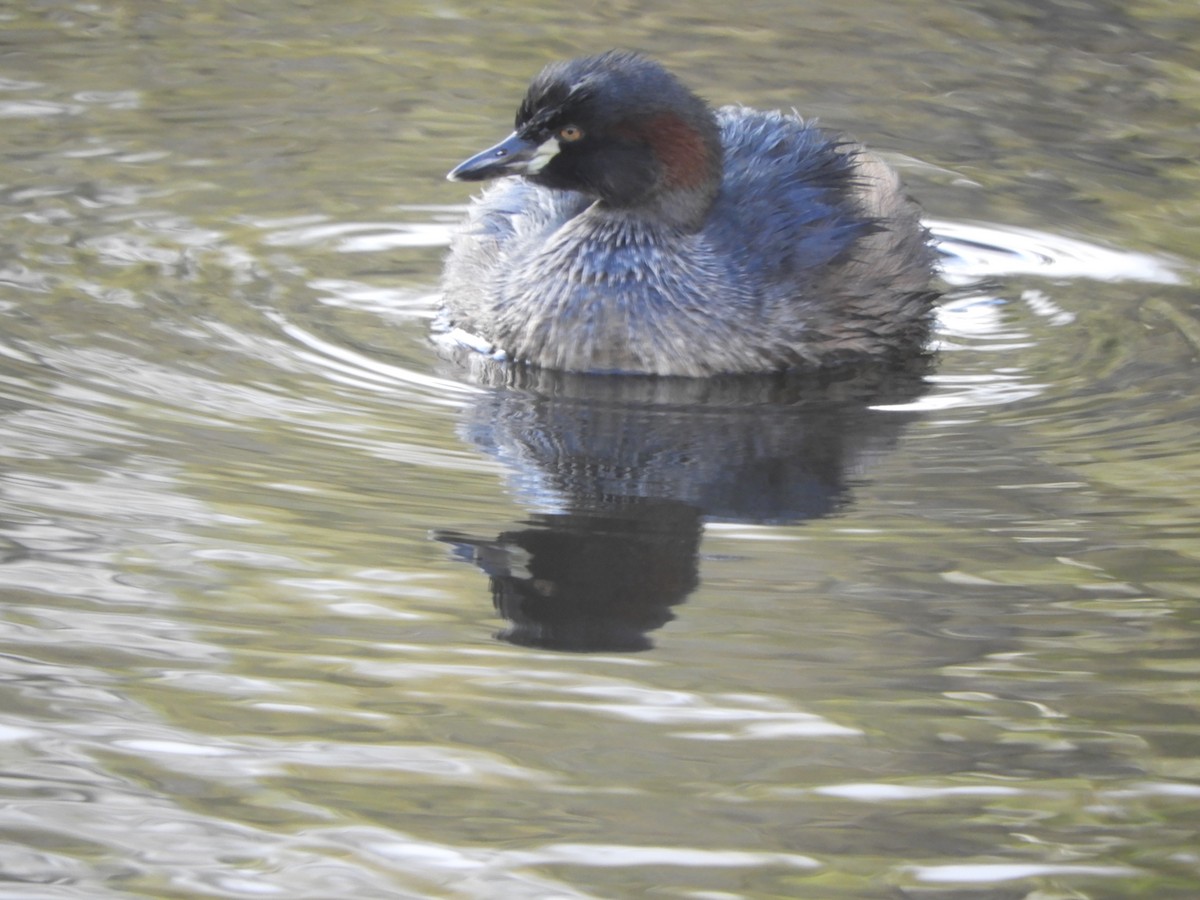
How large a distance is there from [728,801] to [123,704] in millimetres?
1346

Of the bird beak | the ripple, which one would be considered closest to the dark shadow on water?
the bird beak

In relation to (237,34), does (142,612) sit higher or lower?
lower

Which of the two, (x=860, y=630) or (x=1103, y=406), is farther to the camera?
(x=1103, y=406)

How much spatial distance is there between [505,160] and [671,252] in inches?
27.3

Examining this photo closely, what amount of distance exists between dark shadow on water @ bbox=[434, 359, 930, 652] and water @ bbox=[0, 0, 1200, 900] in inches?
0.7

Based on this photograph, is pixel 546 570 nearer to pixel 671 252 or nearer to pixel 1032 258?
pixel 671 252

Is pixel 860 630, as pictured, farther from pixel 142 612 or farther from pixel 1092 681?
pixel 142 612

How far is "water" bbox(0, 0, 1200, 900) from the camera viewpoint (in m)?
4.06


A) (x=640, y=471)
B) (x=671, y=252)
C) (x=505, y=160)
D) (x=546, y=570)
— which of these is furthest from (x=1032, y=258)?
(x=546, y=570)

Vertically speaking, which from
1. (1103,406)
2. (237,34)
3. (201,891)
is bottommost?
(201,891)

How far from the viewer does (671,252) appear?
752 centimetres

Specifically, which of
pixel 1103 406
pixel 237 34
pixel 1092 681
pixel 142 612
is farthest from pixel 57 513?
pixel 237 34

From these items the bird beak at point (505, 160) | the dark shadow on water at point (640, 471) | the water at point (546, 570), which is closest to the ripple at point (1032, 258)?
the water at point (546, 570)

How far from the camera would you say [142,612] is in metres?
5.01
